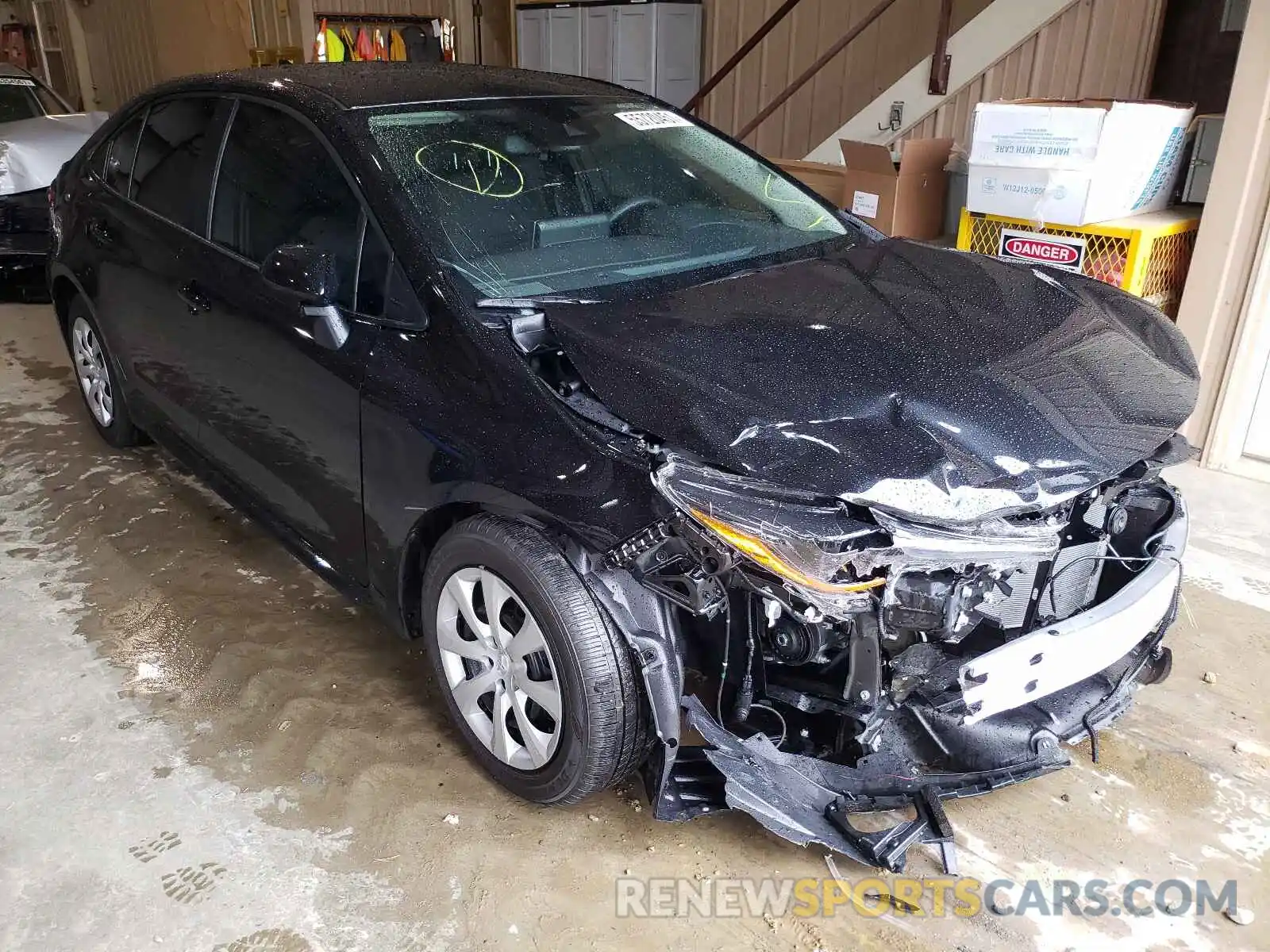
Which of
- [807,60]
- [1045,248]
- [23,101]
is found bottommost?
[1045,248]

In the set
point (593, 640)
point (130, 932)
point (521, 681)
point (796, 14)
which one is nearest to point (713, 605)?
point (593, 640)

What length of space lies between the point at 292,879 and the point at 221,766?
17.0 inches

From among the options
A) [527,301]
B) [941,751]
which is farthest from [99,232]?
[941,751]

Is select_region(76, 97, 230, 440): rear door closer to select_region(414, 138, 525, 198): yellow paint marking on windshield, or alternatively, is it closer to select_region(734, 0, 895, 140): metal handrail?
select_region(414, 138, 525, 198): yellow paint marking on windshield

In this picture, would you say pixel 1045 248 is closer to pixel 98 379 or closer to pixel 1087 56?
pixel 1087 56

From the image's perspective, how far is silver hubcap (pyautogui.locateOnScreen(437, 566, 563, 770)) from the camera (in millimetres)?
1931

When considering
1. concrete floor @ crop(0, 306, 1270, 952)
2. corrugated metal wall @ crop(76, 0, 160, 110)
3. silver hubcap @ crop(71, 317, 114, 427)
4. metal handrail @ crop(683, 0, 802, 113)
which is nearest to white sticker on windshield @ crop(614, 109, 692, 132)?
concrete floor @ crop(0, 306, 1270, 952)

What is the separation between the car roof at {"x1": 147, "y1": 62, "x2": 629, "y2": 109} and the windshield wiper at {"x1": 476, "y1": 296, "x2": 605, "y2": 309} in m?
0.71

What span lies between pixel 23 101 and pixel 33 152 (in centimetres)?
95

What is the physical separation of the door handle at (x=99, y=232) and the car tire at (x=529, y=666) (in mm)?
1906

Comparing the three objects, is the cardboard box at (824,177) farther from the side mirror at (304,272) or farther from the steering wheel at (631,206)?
the side mirror at (304,272)

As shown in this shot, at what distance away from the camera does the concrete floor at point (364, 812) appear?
1843mm

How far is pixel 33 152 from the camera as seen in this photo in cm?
562

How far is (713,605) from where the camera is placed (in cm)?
172
